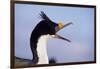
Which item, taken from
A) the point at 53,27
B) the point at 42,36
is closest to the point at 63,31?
the point at 53,27

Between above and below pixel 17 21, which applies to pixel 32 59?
below

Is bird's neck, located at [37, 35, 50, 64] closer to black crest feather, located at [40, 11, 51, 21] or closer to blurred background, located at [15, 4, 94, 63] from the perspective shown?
blurred background, located at [15, 4, 94, 63]

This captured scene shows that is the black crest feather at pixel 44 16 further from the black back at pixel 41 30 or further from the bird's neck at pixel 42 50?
the bird's neck at pixel 42 50

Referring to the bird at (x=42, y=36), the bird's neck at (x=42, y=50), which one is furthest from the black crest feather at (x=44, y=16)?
the bird's neck at (x=42, y=50)

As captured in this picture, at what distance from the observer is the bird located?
6.29ft

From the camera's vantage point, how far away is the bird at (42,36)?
192cm

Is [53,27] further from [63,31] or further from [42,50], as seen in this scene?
[42,50]

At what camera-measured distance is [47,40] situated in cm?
196

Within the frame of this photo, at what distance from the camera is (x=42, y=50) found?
194cm
